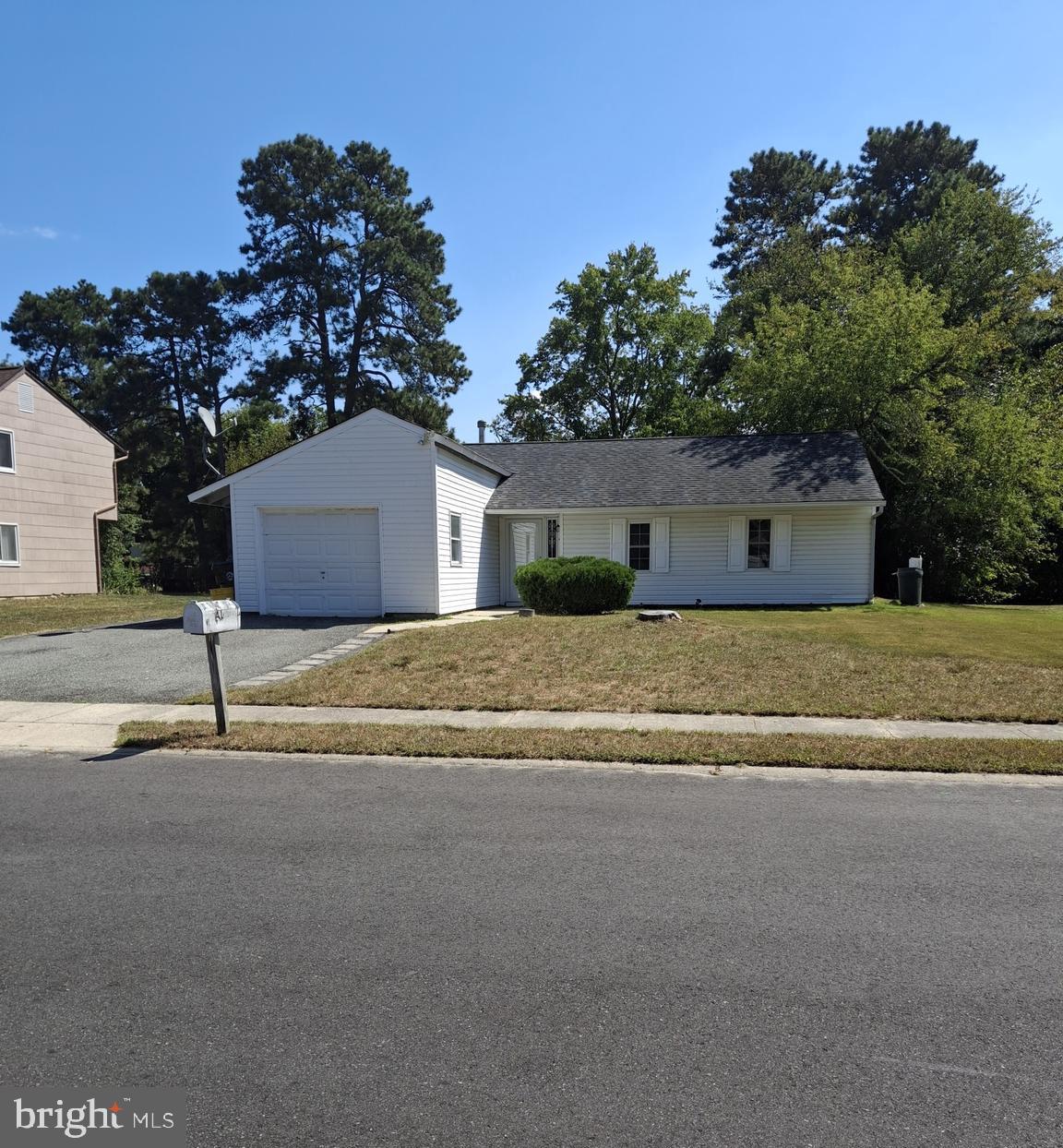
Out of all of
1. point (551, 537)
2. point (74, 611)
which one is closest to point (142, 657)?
point (74, 611)

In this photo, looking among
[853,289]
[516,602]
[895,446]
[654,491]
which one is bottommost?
[516,602]

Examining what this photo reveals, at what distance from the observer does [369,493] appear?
17.7 m

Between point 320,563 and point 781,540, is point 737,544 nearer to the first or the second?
point 781,540

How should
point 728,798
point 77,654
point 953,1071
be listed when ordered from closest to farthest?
point 953,1071 < point 728,798 < point 77,654

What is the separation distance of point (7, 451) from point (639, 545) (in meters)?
20.4

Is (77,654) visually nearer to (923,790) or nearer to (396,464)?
(396,464)

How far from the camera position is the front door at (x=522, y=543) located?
22250mm

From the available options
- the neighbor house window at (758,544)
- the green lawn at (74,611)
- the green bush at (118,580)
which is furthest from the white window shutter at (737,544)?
the green bush at (118,580)

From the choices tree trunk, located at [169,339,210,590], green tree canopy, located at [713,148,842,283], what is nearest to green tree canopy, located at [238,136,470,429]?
tree trunk, located at [169,339,210,590]

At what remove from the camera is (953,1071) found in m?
2.60

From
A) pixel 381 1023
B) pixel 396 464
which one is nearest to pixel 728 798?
pixel 381 1023

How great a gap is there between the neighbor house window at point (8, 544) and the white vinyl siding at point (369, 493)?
11.5 meters

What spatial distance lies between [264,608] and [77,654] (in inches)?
204

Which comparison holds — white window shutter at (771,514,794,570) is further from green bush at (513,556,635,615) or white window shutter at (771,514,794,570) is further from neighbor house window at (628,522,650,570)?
green bush at (513,556,635,615)
